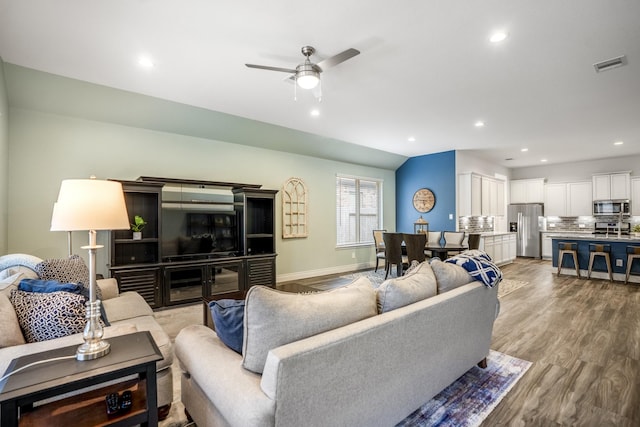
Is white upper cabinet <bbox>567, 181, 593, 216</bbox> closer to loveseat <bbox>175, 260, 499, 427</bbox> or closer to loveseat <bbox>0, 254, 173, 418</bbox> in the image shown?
loveseat <bbox>175, 260, 499, 427</bbox>

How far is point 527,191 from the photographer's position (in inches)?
369

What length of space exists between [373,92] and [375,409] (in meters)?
3.42

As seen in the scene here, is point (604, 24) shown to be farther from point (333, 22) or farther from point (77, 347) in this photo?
point (77, 347)

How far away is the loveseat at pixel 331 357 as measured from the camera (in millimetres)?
1223

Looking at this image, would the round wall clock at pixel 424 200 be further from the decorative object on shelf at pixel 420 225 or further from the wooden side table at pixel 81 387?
the wooden side table at pixel 81 387

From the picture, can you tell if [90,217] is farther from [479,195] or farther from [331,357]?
[479,195]

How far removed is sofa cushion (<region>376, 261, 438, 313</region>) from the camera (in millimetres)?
1779

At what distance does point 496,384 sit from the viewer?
231cm

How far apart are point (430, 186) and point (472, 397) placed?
20.0 feet

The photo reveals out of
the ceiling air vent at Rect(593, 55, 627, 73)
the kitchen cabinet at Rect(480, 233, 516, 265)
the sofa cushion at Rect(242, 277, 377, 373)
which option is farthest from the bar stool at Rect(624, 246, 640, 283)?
the sofa cushion at Rect(242, 277, 377, 373)

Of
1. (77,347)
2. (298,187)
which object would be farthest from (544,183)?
(77,347)

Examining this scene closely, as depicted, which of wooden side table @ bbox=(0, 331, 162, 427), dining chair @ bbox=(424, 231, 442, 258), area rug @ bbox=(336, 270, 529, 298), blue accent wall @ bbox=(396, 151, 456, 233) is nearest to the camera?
wooden side table @ bbox=(0, 331, 162, 427)

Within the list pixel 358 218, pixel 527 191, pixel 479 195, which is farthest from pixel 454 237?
pixel 527 191

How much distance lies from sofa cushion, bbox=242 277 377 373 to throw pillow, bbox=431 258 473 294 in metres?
0.96
